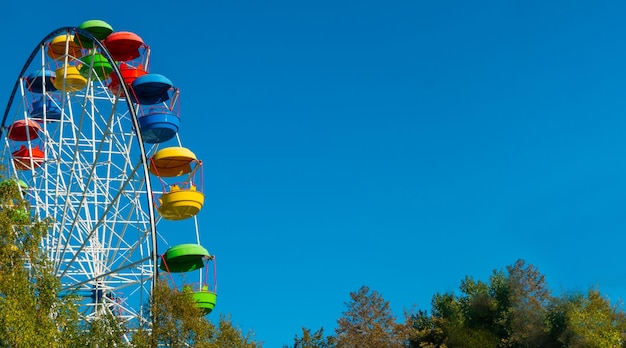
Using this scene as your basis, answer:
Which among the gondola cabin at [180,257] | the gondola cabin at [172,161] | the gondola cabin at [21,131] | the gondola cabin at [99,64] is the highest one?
the gondola cabin at [21,131]

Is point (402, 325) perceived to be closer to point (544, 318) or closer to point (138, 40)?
point (544, 318)

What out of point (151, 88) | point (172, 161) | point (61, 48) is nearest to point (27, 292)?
point (172, 161)

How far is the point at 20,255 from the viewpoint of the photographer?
25.3m

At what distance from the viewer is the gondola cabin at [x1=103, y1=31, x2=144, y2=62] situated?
112 ft

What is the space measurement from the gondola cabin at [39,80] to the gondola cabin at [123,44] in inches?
102

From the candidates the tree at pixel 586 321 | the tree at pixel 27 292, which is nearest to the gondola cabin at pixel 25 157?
the tree at pixel 27 292

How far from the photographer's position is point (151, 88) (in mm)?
32031

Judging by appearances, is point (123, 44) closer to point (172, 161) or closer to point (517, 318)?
point (172, 161)

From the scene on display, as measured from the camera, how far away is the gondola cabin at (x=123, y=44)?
34094mm

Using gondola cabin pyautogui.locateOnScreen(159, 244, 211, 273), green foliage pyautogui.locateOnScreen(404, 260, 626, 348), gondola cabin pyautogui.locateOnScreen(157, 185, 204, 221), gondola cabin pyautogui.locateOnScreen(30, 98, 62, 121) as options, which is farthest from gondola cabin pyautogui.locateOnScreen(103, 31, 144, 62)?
green foliage pyautogui.locateOnScreen(404, 260, 626, 348)

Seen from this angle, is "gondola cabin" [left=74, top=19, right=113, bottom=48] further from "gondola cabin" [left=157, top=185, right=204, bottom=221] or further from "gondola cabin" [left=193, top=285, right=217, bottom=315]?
"gondola cabin" [left=193, top=285, right=217, bottom=315]

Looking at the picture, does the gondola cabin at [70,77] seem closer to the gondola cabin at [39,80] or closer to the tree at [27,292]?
the gondola cabin at [39,80]

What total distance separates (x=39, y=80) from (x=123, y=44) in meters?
5.81

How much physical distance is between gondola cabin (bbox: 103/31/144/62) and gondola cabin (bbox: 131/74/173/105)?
247 cm
